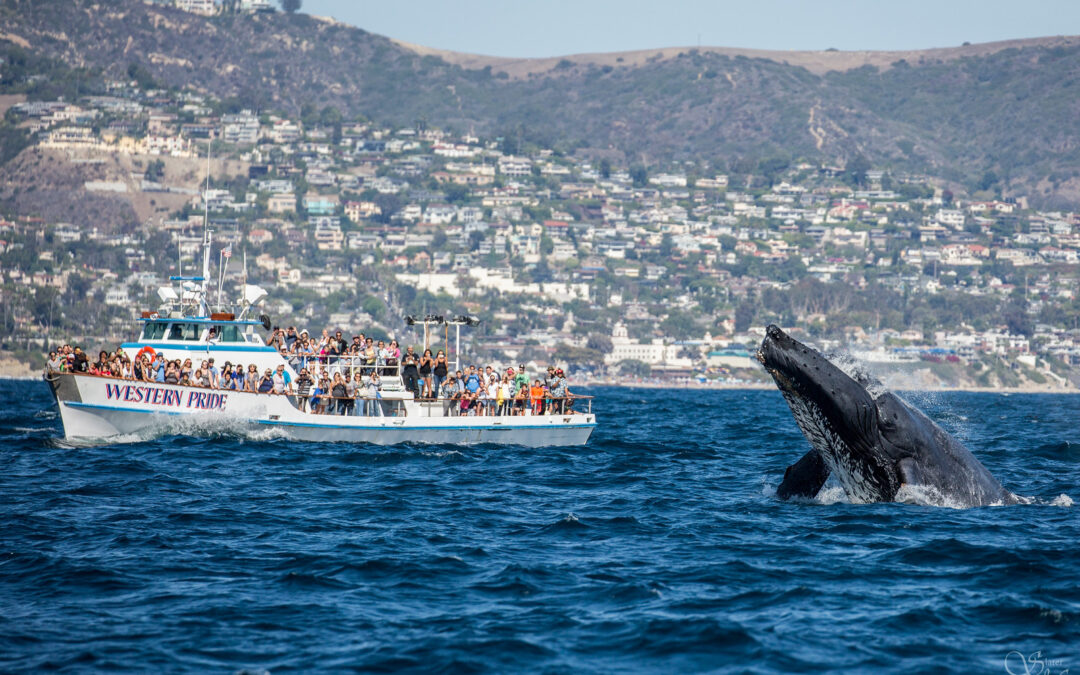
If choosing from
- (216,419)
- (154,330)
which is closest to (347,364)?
(216,419)

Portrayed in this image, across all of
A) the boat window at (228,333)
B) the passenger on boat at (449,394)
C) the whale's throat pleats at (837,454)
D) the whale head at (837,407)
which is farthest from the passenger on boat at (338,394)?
the whale head at (837,407)

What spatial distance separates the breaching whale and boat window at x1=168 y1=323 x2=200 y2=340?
89.7 ft

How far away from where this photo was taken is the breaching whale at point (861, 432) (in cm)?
1752

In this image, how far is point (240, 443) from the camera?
36594 mm

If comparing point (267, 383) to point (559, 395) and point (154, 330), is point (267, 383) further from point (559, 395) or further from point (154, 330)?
point (559, 395)

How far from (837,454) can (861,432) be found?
0.85 meters

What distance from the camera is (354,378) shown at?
38500 millimetres

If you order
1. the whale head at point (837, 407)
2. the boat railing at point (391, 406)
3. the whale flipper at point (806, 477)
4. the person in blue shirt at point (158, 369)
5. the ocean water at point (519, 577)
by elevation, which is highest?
the whale head at point (837, 407)

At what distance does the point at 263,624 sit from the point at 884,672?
6.99m

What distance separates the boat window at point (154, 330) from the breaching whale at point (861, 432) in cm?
2817

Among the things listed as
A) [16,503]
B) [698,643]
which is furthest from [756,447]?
[698,643]

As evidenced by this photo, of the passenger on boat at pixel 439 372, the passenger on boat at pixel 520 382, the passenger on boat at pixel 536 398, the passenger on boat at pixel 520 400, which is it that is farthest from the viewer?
the passenger on boat at pixel 520 382

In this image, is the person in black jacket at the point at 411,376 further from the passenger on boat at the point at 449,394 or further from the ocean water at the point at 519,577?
the ocean water at the point at 519,577

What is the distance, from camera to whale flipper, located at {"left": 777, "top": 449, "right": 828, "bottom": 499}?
19.8 m
